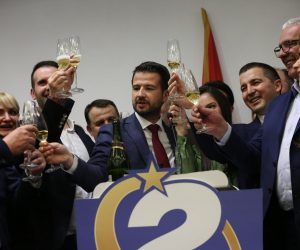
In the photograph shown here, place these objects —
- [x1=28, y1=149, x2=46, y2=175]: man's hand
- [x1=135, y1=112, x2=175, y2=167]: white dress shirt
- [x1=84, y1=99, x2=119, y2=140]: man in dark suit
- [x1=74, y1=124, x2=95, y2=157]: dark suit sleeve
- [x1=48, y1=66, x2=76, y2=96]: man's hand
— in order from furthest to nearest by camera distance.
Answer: [x1=84, y1=99, x2=119, y2=140]: man in dark suit → [x1=74, y1=124, x2=95, y2=157]: dark suit sleeve → [x1=135, y1=112, x2=175, y2=167]: white dress shirt → [x1=48, y1=66, x2=76, y2=96]: man's hand → [x1=28, y1=149, x2=46, y2=175]: man's hand

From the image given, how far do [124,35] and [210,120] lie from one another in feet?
8.20

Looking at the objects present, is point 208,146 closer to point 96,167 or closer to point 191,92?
point 191,92

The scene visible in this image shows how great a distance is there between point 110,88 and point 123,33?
45cm

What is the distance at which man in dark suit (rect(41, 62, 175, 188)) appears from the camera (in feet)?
5.26

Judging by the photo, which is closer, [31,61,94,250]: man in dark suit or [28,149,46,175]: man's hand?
[28,149,46,175]: man's hand

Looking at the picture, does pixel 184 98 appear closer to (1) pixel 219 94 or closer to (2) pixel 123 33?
(1) pixel 219 94

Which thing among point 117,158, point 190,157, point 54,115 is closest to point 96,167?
point 117,158

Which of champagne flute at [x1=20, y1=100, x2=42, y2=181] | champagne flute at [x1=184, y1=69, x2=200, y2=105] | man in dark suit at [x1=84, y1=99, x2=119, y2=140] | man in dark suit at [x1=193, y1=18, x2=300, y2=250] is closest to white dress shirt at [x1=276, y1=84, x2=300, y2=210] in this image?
man in dark suit at [x1=193, y1=18, x2=300, y2=250]

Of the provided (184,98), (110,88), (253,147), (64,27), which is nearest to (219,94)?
(253,147)

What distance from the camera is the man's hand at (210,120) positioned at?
1.52 m

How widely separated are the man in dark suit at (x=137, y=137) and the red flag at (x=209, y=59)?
1548 mm

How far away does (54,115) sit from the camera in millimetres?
1739

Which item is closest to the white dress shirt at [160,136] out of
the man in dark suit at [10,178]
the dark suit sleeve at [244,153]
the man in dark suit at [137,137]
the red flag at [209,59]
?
the man in dark suit at [137,137]

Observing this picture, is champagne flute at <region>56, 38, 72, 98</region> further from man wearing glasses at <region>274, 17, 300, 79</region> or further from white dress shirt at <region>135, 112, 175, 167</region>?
man wearing glasses at <region>274, 17, 300, 79</region>
